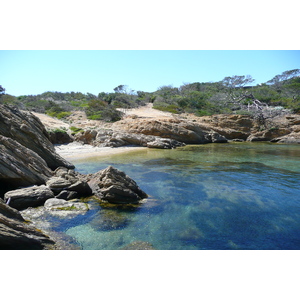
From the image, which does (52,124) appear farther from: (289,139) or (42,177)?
(289,139)

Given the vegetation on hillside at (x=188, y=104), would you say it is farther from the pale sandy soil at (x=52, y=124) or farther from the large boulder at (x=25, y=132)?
the large boulder at (x=25, y=132)

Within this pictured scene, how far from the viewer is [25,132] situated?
1020cm

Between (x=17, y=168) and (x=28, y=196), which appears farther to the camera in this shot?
(x=17, y=168)

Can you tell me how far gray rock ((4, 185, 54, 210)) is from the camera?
6836 mm

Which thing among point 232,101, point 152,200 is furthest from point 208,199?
point 232,101

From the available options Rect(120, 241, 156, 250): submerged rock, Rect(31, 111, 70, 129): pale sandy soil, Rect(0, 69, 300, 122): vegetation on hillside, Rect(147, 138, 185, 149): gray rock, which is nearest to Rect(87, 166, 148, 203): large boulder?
Rect(120, 241, 156, 250): submerged rock

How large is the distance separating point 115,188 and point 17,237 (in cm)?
376

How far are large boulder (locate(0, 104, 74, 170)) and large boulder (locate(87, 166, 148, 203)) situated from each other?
11.8 feet

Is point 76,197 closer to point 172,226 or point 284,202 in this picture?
point 172,226

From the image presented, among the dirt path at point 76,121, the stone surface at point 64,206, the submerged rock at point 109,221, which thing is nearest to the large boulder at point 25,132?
the stone surface at point 64,206

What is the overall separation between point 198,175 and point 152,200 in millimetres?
4662

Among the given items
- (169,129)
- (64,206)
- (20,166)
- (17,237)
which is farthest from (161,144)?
(17,237)

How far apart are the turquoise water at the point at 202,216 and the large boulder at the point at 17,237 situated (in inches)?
34.2

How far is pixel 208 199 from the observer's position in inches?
334
